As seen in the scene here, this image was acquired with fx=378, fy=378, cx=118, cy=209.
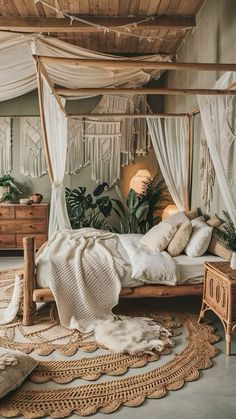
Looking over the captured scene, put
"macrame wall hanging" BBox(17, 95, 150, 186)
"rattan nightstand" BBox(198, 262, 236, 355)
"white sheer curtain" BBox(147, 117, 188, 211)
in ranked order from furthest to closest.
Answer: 1. "macrame wall hanging" BBox(17, 95, 150, 186)
2. "white sheer curtain" BBox(147, 117, 188, 211)
3. "rattan nightstand" BBox(198, 262, 236, 355)

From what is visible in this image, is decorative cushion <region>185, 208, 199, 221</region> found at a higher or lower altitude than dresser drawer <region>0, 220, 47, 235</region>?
higher

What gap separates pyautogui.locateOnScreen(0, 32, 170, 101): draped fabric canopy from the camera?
4.68 m

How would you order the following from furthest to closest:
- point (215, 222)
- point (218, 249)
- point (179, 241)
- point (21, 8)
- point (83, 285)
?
point (21, 8), point (215, 222), point (179, 241), point (218, 249), point (83, 285)

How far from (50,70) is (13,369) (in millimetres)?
4016

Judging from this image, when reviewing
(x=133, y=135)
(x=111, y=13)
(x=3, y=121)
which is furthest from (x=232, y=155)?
(x=3, y=121)

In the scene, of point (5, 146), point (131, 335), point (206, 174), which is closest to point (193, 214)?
point (206, 174)

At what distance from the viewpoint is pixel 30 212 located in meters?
6.02

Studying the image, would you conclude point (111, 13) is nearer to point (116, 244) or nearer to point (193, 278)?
point (116, 244)

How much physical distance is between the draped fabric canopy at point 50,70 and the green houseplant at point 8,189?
4.31 feet

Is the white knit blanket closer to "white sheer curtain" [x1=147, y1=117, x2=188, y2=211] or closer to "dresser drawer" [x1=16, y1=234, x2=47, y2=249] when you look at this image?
"white sheer curtain" [x1=147, y1=117, x2=188, y2=211]

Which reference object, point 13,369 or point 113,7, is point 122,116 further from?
point 13,369

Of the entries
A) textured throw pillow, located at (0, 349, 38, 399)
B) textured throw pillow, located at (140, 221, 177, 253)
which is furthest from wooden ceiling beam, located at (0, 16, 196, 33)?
textured throw pillow, located at (0, 349, 38, 399)

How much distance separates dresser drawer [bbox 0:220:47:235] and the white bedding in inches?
107

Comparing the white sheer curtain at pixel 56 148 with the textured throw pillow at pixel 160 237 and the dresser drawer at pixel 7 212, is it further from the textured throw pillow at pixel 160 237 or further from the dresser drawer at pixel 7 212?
the dresser drawer at pixel 7 212
